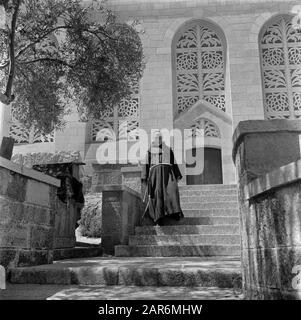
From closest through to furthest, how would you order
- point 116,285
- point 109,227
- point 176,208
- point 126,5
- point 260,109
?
point 116,285 → point 109,227 → point 176,208 → point 260,109 → point 126,5

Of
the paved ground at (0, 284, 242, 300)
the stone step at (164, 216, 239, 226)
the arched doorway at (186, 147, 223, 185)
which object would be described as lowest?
the paved ground at (0, 284, 242, 300)

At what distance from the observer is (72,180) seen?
8594mm

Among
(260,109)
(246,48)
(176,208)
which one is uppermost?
(246,48)

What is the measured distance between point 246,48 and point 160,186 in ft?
32.0

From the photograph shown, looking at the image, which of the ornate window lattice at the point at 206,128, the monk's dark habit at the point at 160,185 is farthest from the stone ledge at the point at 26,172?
the ornate window lattice at the point at 206,128

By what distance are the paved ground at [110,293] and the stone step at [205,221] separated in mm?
4447

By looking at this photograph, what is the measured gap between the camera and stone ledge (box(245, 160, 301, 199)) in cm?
265

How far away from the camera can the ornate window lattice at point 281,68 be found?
1585 centimetres

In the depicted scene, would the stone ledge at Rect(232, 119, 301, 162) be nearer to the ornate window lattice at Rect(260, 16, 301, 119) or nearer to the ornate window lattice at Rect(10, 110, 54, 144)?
the ornate window lattice at Rect(260, 16, 301, 119)

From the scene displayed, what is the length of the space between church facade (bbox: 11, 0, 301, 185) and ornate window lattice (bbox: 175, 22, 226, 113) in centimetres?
4

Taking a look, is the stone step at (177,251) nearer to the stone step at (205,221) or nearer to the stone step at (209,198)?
the stone step at (205,221)

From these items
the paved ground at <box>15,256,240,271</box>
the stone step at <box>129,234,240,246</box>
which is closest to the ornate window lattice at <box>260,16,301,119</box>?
the stone step at <box>129,234,240,246</box>
